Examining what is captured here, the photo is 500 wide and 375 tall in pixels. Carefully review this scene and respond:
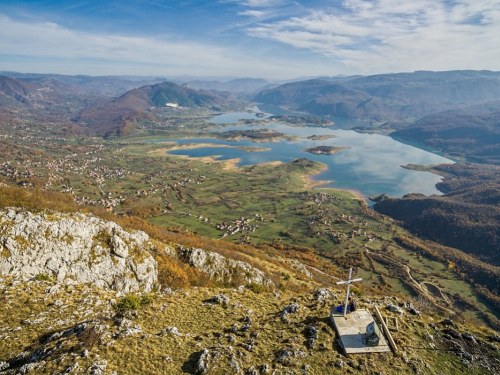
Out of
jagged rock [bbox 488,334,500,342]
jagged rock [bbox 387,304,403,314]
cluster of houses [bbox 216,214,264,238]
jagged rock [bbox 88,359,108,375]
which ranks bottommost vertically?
cluster of houses [bbox 216,214,264,238]

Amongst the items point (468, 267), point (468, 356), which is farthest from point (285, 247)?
point (468, 356)

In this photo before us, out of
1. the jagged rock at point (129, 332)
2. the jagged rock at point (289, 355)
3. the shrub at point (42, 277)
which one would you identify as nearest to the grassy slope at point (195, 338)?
the jagged rock at point (289, 355)

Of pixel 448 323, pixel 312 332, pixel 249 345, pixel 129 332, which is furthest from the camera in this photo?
pixel 448 323

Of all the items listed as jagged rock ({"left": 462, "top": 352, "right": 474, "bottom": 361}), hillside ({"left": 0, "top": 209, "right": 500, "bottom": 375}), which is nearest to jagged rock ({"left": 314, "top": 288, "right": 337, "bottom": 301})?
hillside ({"left": 0, "top": 209, "right": 500, "bottom": 375})

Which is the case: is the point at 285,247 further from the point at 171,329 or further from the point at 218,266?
the point at 171,329

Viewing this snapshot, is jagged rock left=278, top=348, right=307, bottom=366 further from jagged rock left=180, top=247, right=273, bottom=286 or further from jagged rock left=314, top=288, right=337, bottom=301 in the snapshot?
jagged rock left=180, top=247, right=273, bottom=286

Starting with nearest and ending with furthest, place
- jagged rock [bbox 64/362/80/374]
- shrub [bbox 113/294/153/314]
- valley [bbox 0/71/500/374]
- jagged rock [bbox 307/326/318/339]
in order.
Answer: jagged rock [bbox 64/362/80/374]
jagged rock [bbox 307/326/318/339]
valley [bbox 0/71/500/374]
shrub [bbox 113/294/153/314]
